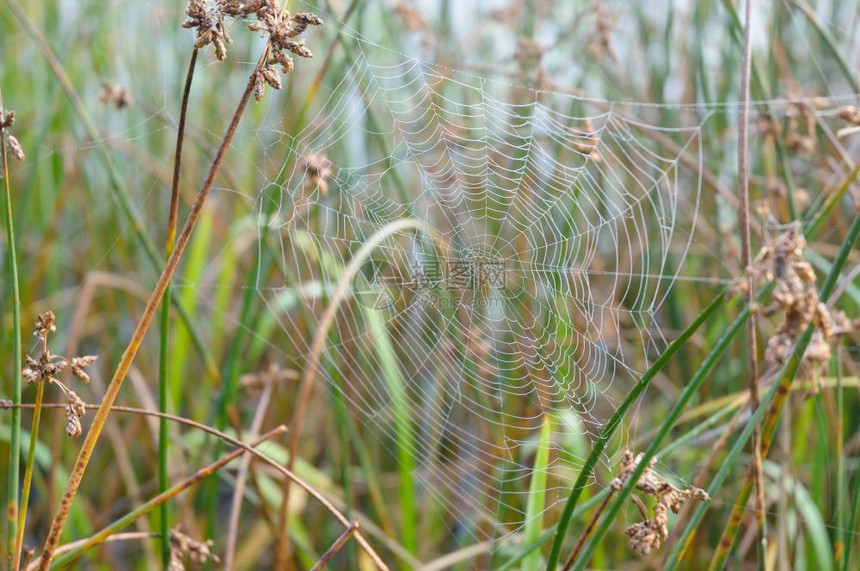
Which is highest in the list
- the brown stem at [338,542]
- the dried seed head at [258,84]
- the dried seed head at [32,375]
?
the dried seed head at [258,84]

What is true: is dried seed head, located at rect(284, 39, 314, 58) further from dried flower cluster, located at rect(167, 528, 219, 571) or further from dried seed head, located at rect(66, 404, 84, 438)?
dried flower cluster, located at rect(167, 528, 219, 571)

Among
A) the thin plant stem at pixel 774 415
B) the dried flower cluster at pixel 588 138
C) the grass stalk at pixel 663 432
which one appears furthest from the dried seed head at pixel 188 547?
the dried flower cluster at pixel 588 138

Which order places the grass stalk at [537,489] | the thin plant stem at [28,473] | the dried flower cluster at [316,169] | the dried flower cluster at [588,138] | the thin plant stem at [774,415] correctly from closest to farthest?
the thin plant stem at [28,473] → the thin plant stem at [774,415] → the grass stalk at [537,489] → the dried flower cluster at [316,169] → the dried flower cluster at [588,138]

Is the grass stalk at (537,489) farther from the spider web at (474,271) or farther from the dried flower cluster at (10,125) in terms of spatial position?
the dried flower cluster at (10,125)

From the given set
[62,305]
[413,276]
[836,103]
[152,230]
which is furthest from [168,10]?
→ [836,103]

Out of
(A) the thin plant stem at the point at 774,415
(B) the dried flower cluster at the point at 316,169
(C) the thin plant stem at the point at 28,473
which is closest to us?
(C) the thin plant stem at the point at 28,473

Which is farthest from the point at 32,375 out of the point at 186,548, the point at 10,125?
the point at 186,548

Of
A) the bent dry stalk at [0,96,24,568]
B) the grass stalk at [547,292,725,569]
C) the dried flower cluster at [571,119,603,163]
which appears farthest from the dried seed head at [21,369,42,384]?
the dried flower cluster at [571,119,603,163]

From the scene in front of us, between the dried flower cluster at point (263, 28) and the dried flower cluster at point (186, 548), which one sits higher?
the dried flower cluster at point (263, 28)
